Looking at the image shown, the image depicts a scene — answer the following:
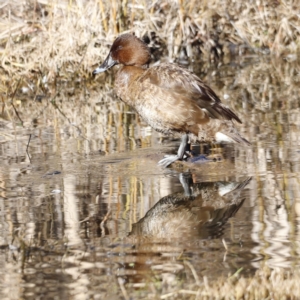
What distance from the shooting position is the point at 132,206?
4.86m

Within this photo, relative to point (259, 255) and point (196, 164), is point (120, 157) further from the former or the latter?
point (259, 255)

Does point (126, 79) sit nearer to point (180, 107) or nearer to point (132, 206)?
point (180, 107)

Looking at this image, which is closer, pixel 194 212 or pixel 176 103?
pixel 194 212

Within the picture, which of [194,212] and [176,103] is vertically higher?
[176,103]

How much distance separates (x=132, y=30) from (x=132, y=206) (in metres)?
6.26

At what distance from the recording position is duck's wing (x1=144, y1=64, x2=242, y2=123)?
19.9 feet

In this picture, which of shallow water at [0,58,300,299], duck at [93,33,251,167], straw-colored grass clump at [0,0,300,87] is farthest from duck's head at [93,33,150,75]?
straw-colored grass clump at [0,0,300,87]

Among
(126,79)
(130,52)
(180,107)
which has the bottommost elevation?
(180,107)

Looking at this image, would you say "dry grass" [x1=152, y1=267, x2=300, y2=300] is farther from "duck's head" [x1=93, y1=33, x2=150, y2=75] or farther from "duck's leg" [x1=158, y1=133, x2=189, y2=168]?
"duck's head" [x1=93, y1=33, x2=150, y2=75]

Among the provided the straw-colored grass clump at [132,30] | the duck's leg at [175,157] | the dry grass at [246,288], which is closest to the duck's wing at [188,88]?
the duck's leg at [175,157]

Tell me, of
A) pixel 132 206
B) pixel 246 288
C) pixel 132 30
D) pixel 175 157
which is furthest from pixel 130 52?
pixel 132 30

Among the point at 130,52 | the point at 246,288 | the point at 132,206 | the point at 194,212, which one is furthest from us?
the point at 130,52

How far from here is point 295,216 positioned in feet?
14.7

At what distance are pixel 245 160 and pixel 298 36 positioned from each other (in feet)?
22.2
